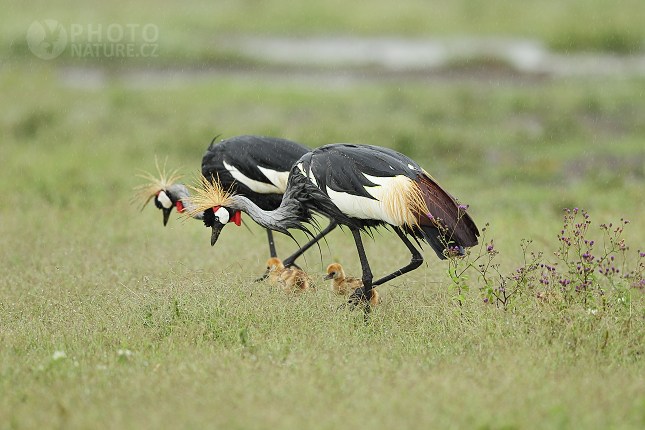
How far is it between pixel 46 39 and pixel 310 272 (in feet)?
52.0

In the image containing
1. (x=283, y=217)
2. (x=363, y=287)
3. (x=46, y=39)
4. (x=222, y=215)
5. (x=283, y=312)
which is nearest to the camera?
(x=283, y=312)

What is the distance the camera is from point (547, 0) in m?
24.2

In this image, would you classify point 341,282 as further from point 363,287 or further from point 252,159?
point 252,159

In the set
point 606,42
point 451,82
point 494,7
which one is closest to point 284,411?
point 451,82

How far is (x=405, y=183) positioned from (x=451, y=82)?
12.5 metres

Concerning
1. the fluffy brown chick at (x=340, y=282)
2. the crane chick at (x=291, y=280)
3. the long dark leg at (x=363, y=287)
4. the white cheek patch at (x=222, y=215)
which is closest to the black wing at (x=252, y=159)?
the white cheek patch at (x=222, y=215)

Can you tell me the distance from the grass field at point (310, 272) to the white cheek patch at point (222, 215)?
51 cm

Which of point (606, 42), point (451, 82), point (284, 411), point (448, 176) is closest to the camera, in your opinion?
point (284, 411)

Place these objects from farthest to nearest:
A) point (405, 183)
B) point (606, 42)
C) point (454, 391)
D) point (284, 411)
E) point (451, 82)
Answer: point (606, 42) < point (451, 82) < point (405, 183) < point (454, 391) < point (284, 411)

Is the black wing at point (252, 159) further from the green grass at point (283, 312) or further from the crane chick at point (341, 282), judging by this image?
the crane chick at point (341, 282)

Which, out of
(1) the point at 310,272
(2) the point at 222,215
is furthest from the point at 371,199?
(1) the point at 310,272

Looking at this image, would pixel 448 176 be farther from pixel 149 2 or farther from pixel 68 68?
pixel 149 2

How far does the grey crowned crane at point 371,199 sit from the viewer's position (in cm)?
551

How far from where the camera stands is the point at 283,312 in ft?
18.2
